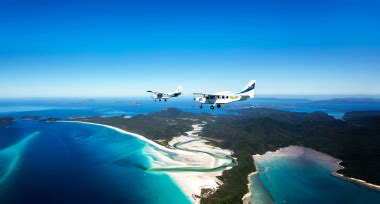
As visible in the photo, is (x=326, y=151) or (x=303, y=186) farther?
(x=326, y=151)

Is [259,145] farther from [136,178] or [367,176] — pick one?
[136,178]

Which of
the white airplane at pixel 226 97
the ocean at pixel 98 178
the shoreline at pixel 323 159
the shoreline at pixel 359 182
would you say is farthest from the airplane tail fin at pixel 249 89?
the shoreline at pixel 359 182

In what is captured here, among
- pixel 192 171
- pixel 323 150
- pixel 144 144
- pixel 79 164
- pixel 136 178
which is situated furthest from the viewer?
pixel 144 144

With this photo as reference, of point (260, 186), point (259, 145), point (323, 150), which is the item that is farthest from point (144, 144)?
point (323, 150)

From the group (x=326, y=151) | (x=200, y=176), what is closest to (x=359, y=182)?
(x=326, y=151)

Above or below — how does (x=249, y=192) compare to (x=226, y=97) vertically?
below

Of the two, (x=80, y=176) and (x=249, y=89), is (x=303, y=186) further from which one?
(x=80, y=176)

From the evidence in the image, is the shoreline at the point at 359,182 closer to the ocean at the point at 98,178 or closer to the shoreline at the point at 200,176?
the ocean at the point at 98,178
